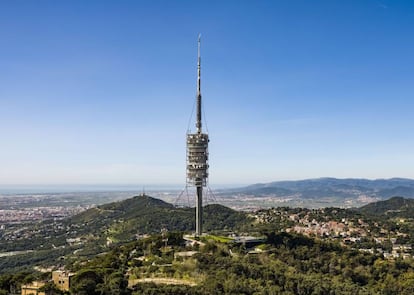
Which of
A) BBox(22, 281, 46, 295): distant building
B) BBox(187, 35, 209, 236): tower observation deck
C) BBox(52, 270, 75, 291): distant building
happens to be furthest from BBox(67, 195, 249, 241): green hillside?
BBox(22, 281, 46, 295): distant building

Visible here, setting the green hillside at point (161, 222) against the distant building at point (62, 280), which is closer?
the distant building at point (62, 280)

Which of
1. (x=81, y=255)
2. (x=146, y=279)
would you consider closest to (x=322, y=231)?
(x=81, y=255)

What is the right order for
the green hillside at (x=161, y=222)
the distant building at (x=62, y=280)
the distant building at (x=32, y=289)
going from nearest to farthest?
the distant building at (x=32, y=289) → the distant building at (x=62, y=280) → the green hillside at (x=161, y=222)

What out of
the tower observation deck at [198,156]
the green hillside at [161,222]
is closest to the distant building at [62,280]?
the tower observation deck at [198,156]

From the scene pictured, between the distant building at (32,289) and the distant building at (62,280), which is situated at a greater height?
the distant building at (62,280)

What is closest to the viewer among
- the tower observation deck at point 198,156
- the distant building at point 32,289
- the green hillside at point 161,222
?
the distant building at point 32,289

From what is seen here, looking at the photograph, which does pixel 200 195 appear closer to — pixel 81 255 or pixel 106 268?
pixel 106 268

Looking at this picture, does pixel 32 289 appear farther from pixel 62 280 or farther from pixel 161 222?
pixel 161 222

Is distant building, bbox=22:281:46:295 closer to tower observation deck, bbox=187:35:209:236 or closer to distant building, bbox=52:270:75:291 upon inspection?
distant building, bbox=52:270:75:291

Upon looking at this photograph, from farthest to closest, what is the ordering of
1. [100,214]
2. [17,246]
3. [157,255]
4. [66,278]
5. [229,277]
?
[100,214] < [17,246] < [157,255] < [229,277] < [66,278]

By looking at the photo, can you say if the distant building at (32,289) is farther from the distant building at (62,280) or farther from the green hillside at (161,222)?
the green hillside at (161,222)

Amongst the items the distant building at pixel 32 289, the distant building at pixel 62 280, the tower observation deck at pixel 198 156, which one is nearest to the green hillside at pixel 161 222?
the tower observation deck at pixel 198 156
